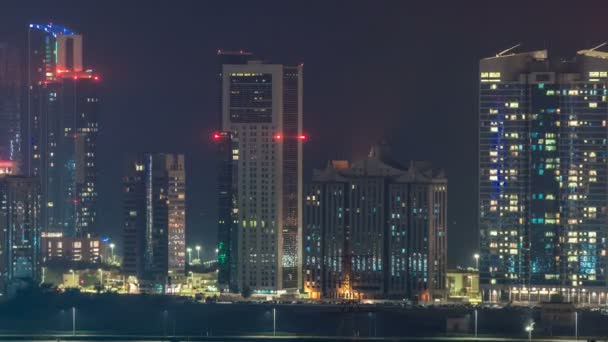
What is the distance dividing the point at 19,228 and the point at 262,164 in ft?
22.8

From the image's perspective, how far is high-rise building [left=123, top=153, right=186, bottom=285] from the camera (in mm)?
64812

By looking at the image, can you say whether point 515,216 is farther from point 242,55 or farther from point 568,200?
point 242,55

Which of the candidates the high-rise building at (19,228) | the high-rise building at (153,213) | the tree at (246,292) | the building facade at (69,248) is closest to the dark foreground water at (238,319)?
the tree at (246,292)

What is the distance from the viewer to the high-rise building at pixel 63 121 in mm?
71062

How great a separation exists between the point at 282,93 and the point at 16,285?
26.6ft

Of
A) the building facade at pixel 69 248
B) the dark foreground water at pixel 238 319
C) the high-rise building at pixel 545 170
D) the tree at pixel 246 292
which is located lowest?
the dark foreground water at pixel 238 319

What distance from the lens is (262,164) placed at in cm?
6241

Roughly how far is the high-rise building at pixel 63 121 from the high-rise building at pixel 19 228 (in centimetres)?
494

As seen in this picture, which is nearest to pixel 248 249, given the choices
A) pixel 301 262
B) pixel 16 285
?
pixel 301 262

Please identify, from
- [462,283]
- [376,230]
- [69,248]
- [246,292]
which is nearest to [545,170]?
[462,283]

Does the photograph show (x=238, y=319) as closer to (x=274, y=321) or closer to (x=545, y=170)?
(x=274, y=321)

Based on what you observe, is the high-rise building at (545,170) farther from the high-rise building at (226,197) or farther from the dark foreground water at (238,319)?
the high-rise building at (226,197)

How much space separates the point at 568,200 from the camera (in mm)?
59281

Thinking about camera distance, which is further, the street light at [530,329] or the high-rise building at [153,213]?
the high-rise building at [153,213]
